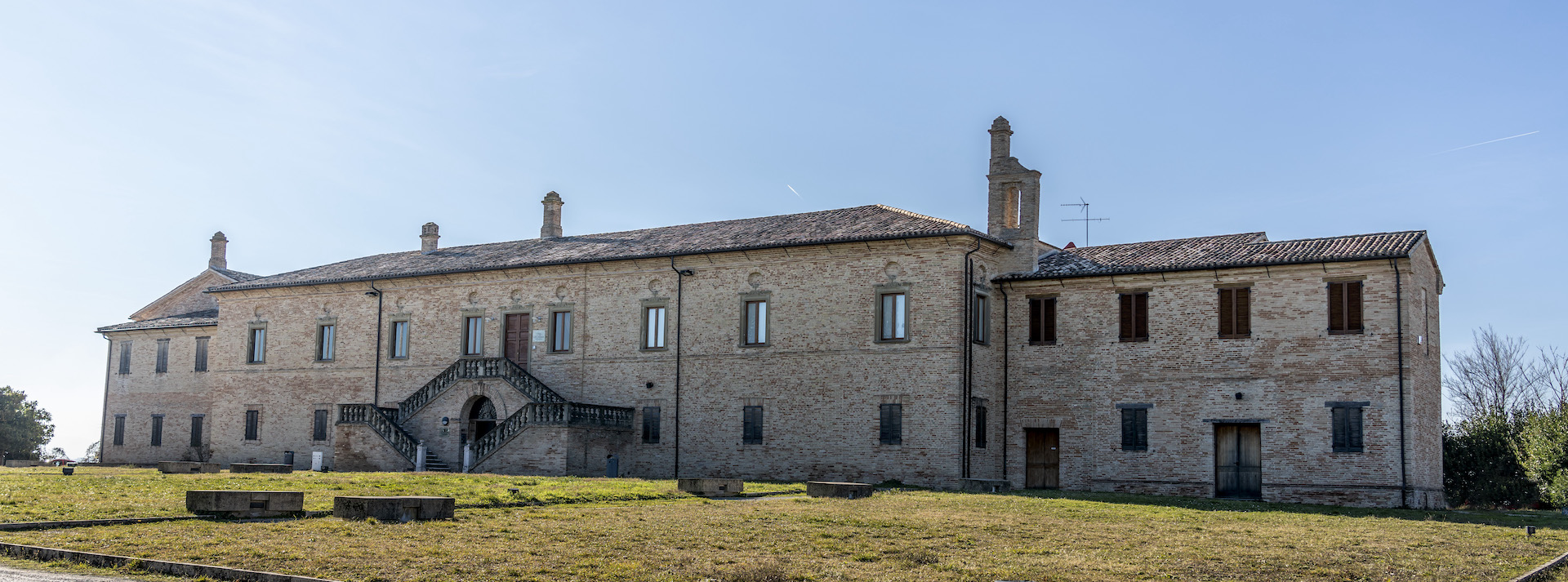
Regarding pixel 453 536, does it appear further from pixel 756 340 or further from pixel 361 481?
pixel 756 340

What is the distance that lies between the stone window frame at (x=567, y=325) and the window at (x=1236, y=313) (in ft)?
59.5

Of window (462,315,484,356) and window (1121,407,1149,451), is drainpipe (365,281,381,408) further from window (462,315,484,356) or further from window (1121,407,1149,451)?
window (1121,407,1149,451)

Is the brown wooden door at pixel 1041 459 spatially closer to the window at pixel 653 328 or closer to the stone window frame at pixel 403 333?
the window at pixel 653 328

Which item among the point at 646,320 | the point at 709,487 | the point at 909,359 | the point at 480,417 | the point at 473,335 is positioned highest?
the point at 646,320

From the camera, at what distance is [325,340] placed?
43.4 meters

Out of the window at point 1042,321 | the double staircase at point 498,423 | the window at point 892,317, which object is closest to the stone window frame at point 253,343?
the double staircase at point 498,423

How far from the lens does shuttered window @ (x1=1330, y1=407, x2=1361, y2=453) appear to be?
29328 millimetres

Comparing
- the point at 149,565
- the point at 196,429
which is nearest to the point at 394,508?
the point at 149,565

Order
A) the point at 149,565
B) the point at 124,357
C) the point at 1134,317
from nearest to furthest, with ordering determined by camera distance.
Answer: the point at 149,565
the point at 1134,317
the point at 124,357

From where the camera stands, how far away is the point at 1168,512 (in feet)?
74.8

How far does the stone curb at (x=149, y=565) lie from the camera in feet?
37.2

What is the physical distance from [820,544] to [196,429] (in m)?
40.0

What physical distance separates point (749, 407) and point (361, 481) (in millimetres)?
12377

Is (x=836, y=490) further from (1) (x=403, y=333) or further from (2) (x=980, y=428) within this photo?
(1) (x=403, y=333)
